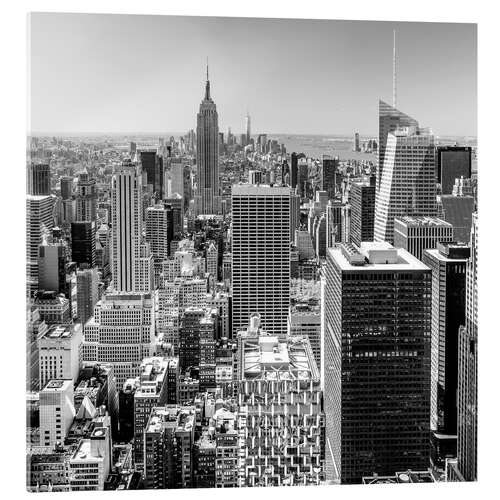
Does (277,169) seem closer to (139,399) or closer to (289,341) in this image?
(289,341)

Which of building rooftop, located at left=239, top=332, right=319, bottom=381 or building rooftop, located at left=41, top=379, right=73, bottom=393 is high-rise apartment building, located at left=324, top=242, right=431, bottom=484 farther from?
building rooftop, located at left=41, top=379, right=73, bottom=393

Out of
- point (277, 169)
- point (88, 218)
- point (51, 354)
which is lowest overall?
point (51, 354)

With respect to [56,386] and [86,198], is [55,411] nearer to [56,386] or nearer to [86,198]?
[56,386]

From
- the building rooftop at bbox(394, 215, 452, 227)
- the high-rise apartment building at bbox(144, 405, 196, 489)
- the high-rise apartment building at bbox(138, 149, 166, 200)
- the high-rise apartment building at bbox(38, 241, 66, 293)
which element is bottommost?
the high-rise apartment building at bbox(144, 405, 196, 489)

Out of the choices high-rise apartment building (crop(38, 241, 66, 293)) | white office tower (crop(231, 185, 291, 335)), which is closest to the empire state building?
white office tower (crop(231, 185, 291, 335))
